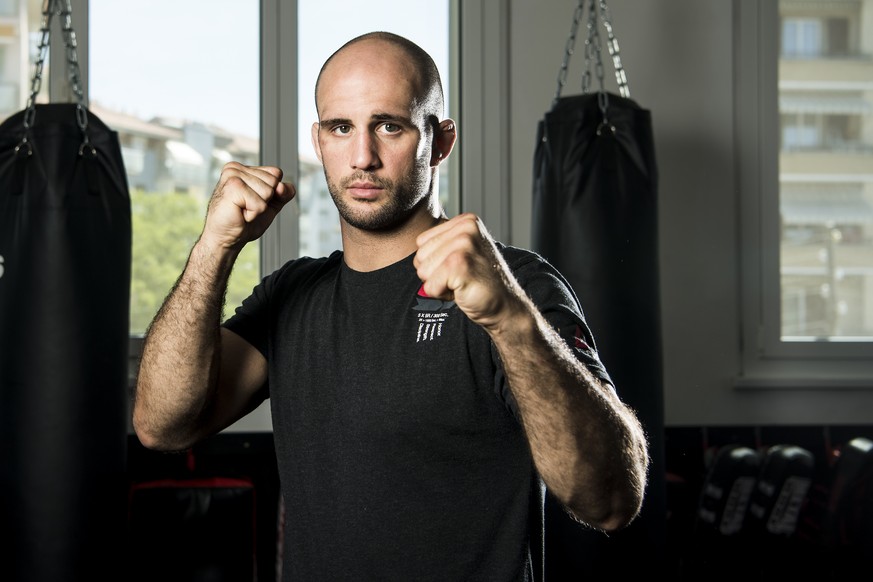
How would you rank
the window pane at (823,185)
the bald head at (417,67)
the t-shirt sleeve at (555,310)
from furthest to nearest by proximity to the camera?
the window pane at (823,185) → the bald head at (417,67) → the t-shirt sleeve at (555,310)

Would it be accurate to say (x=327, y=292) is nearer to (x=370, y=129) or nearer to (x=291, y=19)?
(x=370, y=129)

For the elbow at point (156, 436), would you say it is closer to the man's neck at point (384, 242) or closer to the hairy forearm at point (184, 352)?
the hairy forearm at point (184, 352)

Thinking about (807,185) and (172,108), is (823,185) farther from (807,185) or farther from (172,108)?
(172,108)

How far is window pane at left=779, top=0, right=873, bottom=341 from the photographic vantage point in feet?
11.1

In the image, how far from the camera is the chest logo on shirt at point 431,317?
4.49 ft

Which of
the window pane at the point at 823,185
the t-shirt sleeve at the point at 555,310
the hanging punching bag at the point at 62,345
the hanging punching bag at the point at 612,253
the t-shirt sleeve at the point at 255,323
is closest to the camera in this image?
the t-shirt sleeve at the point at 555,310

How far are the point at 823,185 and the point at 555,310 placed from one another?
252cm

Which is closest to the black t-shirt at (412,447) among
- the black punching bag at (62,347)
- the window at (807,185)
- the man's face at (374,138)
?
the man's face at (374,138)

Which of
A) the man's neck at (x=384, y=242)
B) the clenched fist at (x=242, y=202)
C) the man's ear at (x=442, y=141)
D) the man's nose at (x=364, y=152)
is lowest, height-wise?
the man's neck at (x=384, y=242)

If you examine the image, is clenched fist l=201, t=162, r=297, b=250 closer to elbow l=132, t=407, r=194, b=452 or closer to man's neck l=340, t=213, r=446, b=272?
man's neck l=340, t=213, r=446, b=272

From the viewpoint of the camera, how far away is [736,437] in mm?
3248

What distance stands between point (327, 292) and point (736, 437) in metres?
2.17

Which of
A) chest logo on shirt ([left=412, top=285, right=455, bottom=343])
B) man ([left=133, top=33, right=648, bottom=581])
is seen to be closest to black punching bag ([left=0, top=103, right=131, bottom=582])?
man ([left=133, top=33, right=648, bottom=581])

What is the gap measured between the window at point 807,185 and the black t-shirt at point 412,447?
2.20 meters
